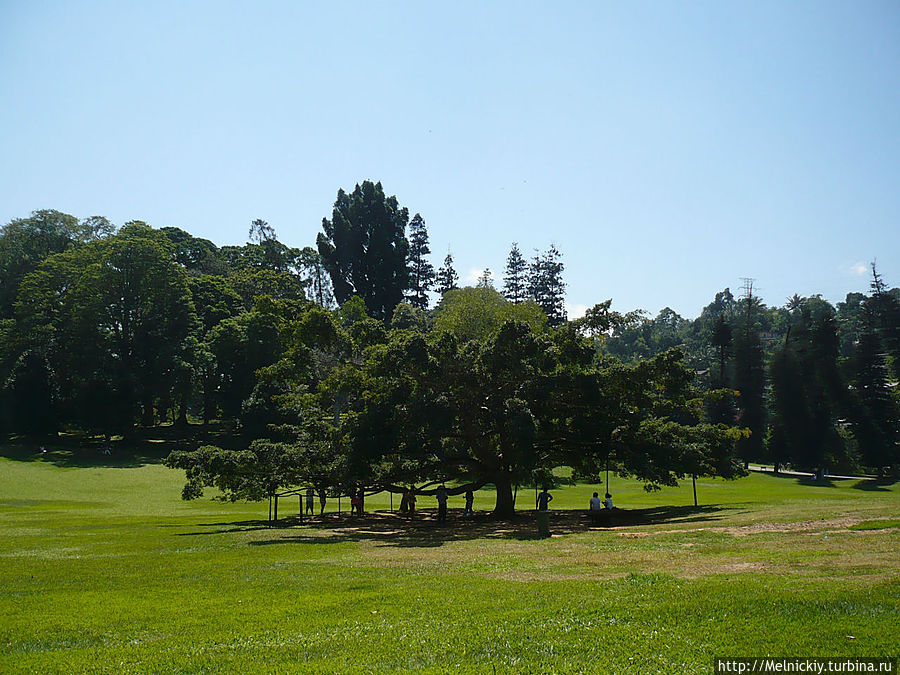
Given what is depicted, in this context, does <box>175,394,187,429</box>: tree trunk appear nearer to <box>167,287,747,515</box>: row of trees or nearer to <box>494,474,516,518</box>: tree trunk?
<box>167,287,747,515</box>: row of trees

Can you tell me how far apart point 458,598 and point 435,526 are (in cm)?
1919

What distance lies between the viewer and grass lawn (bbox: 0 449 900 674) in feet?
29.3

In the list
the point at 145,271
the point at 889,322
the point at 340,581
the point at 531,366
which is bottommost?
the point at 340,581

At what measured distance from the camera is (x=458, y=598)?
1260 centimetres

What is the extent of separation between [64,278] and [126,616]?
78000mm

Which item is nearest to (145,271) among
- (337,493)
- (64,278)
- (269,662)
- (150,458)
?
(64,278)

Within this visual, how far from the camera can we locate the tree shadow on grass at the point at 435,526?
84.2 ft

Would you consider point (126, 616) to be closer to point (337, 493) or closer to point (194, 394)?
point (337, 493)

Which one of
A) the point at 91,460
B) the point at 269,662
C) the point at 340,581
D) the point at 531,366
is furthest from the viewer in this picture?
the point at 91,460

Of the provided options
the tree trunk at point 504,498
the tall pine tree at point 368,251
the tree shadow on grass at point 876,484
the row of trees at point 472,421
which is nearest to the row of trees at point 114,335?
the tall pine tree at point 368,251

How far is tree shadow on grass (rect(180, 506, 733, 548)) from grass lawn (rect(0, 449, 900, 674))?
39cm

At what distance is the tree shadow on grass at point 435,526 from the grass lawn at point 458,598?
39 cm

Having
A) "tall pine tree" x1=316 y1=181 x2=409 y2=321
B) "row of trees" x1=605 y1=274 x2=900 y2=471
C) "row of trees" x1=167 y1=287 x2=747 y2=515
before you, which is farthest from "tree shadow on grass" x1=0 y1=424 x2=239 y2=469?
"row of trees" x1=605 y1=274 x2=900 y2=471

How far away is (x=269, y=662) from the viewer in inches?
360
